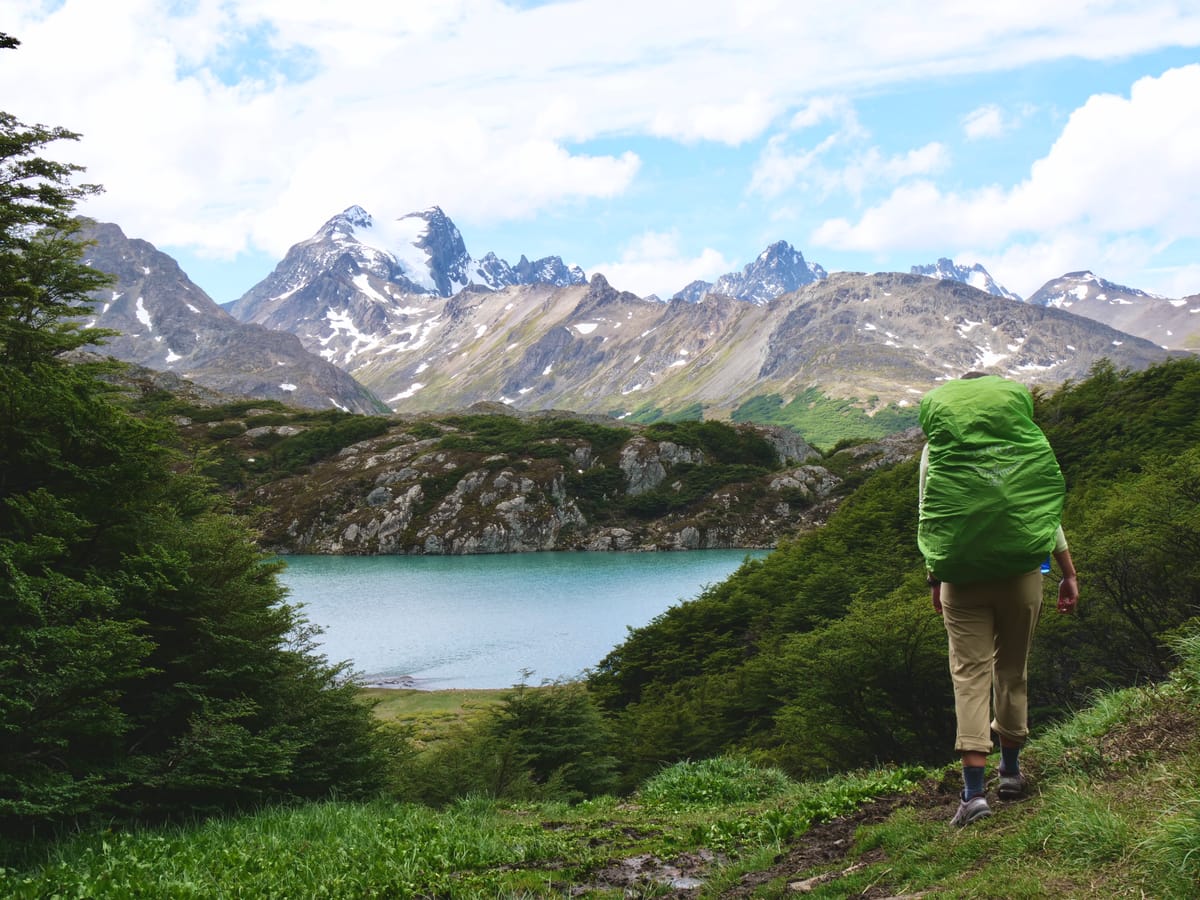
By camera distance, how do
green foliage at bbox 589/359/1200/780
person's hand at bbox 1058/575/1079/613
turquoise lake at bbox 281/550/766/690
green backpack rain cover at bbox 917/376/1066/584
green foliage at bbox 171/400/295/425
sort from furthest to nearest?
green foliage at bbox 171/400/295/425 < turquoise lake at bbox 281/550/766/690 < green foliage at bbox 589/359/1200/780 < person's hand at bbox 1058/575/1079/613 < green backpack rain cover at bbox 917/376/1066/584

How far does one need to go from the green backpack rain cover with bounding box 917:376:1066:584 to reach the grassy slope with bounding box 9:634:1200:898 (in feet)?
5.88

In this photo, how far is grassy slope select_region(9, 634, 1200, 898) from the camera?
5.36 metres

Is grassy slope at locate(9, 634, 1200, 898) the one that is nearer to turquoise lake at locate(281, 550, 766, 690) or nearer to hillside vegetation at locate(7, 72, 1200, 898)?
hillside vegetation at locate(7, 72, 1200, 898)

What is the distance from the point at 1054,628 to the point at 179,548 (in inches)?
689

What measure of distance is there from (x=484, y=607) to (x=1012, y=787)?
77.7m

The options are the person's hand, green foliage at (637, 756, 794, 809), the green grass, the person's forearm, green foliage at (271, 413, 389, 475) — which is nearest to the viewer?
the person's forearm

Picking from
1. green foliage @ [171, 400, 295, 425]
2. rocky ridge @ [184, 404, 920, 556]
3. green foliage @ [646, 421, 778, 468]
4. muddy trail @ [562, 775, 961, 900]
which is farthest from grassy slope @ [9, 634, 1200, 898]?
green foliage @ [171, 400, 295, 425]

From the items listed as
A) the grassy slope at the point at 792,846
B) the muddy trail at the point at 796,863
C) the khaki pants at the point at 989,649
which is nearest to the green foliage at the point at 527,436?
the grassy slope at the point at 792,846

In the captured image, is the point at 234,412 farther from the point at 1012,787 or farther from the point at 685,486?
the point at 1012,787

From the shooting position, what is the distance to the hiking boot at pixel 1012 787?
7031 mm

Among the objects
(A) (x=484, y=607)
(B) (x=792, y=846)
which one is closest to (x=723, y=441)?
(A) (x=484, y=607)

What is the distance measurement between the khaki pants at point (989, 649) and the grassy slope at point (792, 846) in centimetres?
62

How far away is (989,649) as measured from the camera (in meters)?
6.95

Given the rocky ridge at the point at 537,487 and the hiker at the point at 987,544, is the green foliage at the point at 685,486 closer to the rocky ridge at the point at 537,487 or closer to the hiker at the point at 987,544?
the rocky ridge at the point at 537,487
